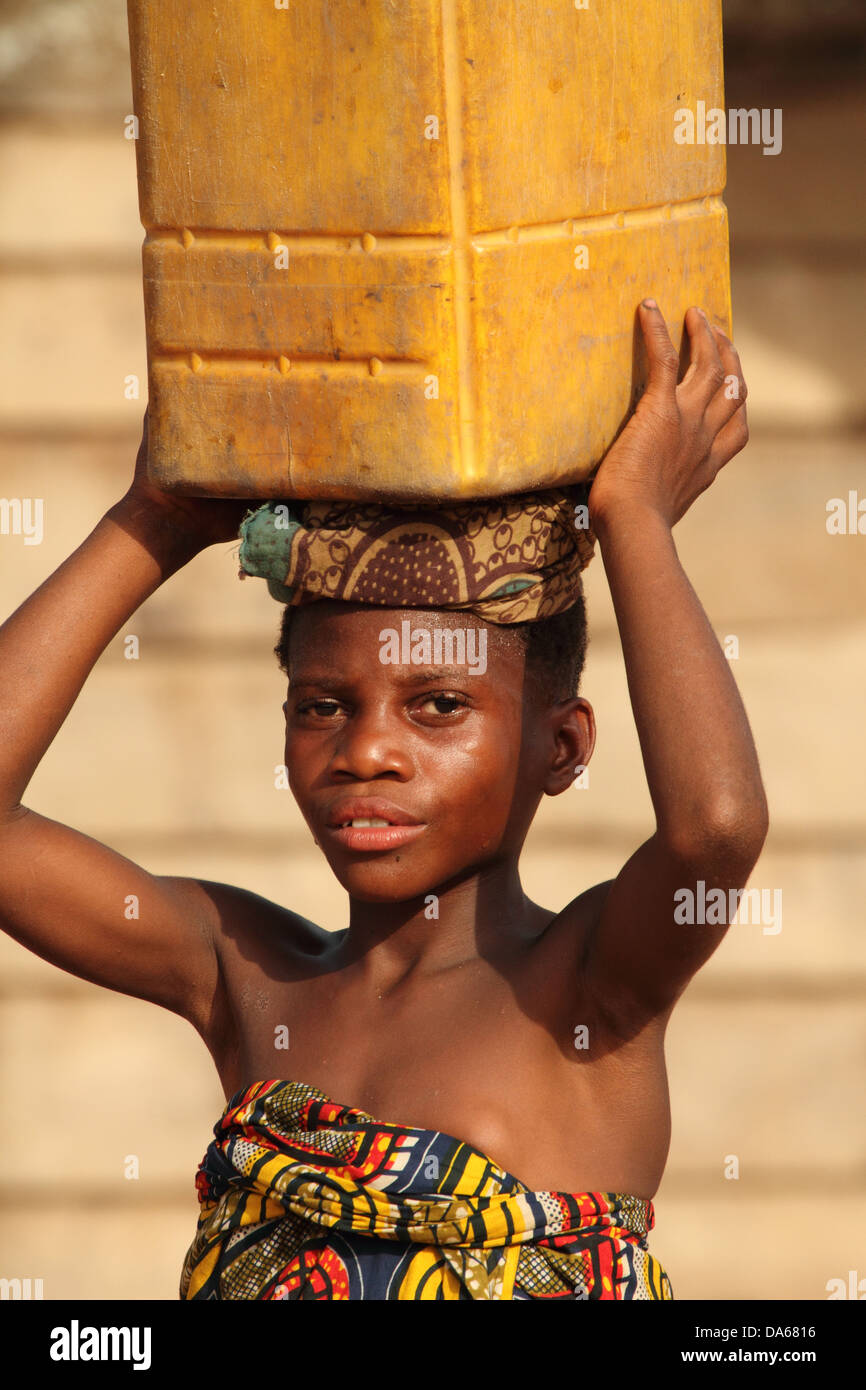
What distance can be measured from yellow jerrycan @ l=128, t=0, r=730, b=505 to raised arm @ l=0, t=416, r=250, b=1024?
234 mm

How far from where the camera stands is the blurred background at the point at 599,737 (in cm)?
399

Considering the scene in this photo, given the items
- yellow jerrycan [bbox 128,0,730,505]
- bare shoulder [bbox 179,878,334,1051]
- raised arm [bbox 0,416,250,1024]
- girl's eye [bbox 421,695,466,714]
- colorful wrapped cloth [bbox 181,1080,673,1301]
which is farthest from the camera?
bare shoulder [bbox 179,878,334,1051]

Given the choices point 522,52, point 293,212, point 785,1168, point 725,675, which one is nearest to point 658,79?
point 522,52

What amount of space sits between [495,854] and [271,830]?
86.7 inches

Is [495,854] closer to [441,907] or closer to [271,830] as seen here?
[441,907]

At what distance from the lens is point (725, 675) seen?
5.43 ft

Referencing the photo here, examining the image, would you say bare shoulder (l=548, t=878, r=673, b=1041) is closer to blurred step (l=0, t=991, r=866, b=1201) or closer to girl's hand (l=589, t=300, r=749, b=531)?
girl's hand (l=589, t=300, r=749, b=531)

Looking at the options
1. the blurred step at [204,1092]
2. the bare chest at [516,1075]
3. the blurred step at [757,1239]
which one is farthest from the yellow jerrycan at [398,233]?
the blurred step at [757,1239]

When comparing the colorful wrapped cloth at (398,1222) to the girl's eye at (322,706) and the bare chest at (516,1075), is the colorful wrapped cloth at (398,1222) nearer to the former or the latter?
the bare chest at (516,1075)

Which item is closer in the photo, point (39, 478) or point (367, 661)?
point (367, 661)

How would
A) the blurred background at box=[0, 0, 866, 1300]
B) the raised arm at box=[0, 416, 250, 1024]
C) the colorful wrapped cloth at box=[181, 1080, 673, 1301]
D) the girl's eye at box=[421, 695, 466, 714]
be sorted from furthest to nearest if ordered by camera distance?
the blurred background at box=[0, 0, 866, 1300], the raised arm at box=[0, 416, 250, 1024], the girl's eye at box=[421, 695, 466, 714], the colorful wrapped cloth at box=[181, 1080, 673, 1301]

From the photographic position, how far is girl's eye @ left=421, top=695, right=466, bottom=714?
183 cm
